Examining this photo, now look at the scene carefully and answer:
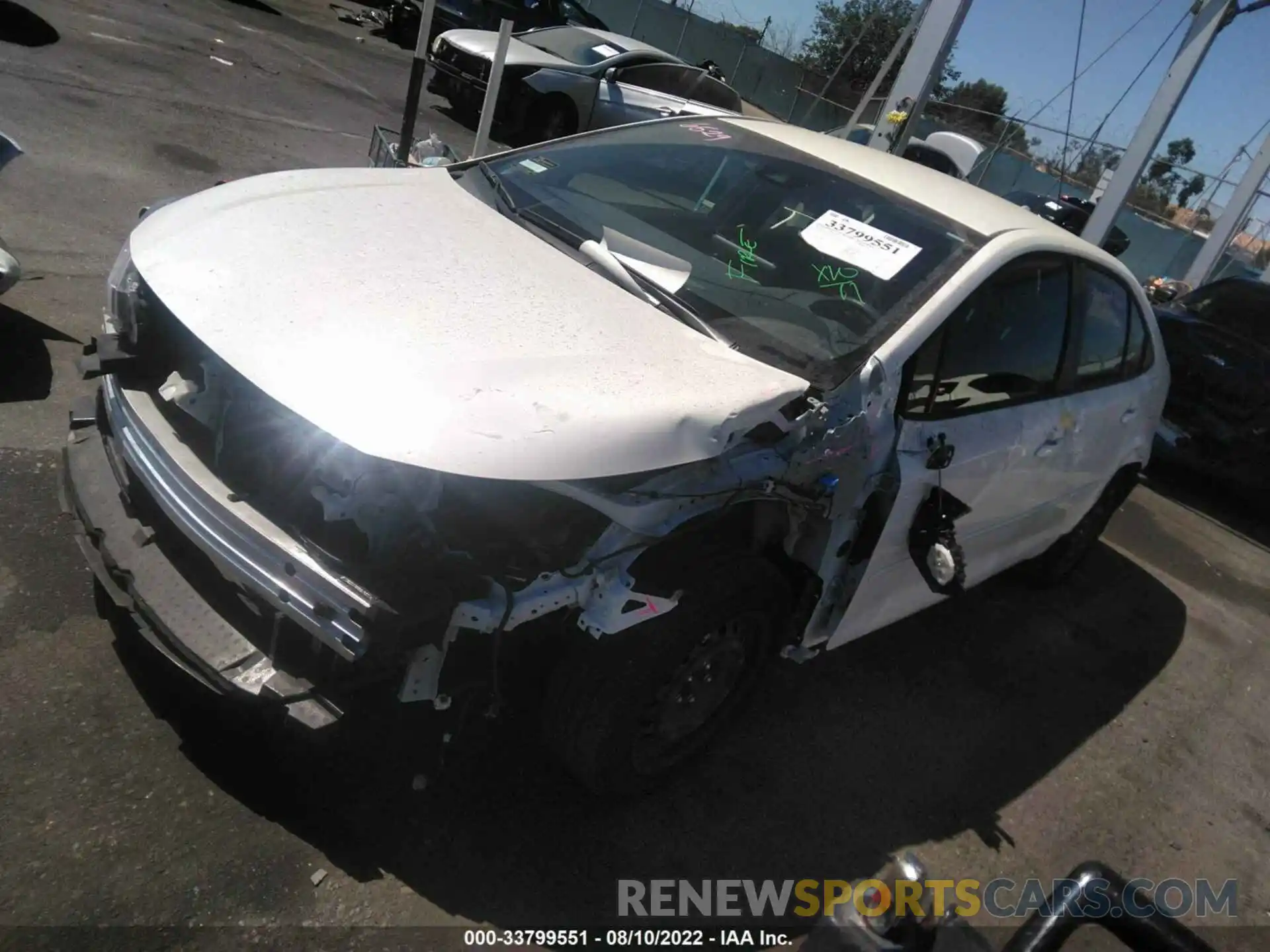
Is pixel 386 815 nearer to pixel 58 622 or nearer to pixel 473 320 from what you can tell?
pixel 58 622

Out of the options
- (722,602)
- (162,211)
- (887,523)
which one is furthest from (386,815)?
(162,211)

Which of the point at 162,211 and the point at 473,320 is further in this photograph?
the point at 162,211

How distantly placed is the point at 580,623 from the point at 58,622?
1691 mm

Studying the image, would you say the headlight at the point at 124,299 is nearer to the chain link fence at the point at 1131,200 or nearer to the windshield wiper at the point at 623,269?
the windshield wiper at the point at 623,269

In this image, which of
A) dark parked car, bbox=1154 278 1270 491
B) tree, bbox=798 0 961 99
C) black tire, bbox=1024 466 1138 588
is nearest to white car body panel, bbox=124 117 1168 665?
black tire, bbox=1024 466 1138 588

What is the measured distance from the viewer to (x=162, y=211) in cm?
290

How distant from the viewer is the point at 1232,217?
17766 mm

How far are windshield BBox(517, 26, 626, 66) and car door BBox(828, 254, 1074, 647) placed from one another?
846 cm

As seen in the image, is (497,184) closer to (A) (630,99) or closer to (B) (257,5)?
(A) (630,99)

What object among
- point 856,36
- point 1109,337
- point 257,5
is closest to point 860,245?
point 1109,337

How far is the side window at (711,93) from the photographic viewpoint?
10.8 m

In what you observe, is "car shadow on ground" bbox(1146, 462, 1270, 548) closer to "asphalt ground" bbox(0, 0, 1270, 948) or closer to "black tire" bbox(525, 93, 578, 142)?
"asphalt ground" bbox(0, 0, 1270, 948)

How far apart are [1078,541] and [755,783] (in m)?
2.71

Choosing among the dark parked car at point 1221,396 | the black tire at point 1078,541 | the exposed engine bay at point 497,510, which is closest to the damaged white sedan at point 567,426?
the exposed engine bay at point 497,510
